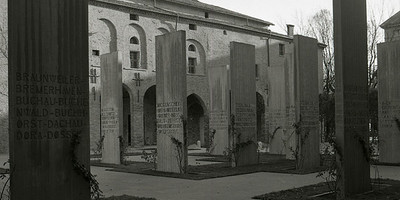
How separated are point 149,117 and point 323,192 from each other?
84.2 ft

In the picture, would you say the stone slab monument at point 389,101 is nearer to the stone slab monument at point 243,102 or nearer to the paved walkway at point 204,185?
the paved walkway at point 204,185

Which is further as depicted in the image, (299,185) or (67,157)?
(299,185)

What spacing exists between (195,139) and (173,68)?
73.9ft

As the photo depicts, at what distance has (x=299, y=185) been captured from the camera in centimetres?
1092

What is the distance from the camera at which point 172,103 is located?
14508mm

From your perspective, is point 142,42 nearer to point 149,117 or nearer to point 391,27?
point 149,117

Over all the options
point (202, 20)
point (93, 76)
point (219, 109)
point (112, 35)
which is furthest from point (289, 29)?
point (219, 109)

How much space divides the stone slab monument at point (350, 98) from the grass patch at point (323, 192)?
0.78 feet

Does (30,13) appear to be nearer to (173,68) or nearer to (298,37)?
(173,68)

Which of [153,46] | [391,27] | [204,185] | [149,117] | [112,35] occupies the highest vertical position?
[391,27]

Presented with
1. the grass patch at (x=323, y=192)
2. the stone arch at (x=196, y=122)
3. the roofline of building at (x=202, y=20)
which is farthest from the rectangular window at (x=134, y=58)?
the grass patch at (x=323, y=192)

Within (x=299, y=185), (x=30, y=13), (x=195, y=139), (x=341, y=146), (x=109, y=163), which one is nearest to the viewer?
(x=30, y=13)

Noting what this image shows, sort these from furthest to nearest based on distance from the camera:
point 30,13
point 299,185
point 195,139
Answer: point 195,139, point 299,185, point 30,13

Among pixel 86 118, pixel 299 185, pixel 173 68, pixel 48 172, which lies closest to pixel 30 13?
pixel 86 118
